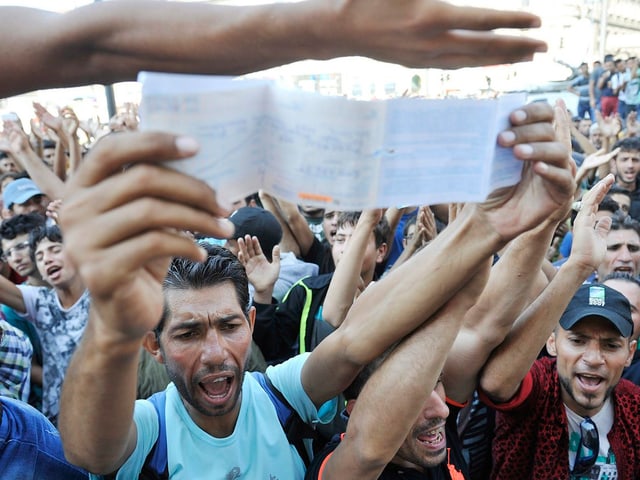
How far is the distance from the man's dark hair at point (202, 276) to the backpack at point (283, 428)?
203 mm

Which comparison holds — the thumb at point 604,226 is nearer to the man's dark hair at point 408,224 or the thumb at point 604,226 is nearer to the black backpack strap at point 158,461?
the man's dark hair at point 408,224

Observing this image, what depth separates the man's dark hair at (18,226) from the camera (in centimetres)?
401

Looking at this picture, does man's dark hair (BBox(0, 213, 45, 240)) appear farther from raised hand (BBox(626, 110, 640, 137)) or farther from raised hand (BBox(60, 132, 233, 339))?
raised hand (BBox(626, 110, 640, 137))

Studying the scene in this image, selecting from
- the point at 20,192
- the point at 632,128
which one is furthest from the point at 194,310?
the point at 632,128

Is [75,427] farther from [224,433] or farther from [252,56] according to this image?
[252,56]

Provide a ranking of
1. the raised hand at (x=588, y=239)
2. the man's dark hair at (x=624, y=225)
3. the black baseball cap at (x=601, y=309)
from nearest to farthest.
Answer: the raised hand at (x=588, y=239)
the black baseball cap at (x=601, y=309)
the man's dark hair at (x=624, y=225)

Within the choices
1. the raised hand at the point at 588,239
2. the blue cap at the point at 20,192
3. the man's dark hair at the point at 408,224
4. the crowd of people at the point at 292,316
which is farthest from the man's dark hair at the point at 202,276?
the blue cap at the point at 20,192

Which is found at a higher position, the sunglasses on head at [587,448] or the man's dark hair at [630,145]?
the man's dark hair at [630,145]

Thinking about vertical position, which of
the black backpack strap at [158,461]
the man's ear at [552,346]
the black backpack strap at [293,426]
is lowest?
the man's ear at [552,346]

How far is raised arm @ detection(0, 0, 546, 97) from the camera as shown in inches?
30.3

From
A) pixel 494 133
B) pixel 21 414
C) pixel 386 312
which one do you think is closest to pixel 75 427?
pixel 21 414

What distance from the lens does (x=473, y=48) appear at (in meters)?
0.86

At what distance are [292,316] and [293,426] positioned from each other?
122cm

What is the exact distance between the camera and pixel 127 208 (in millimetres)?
788
